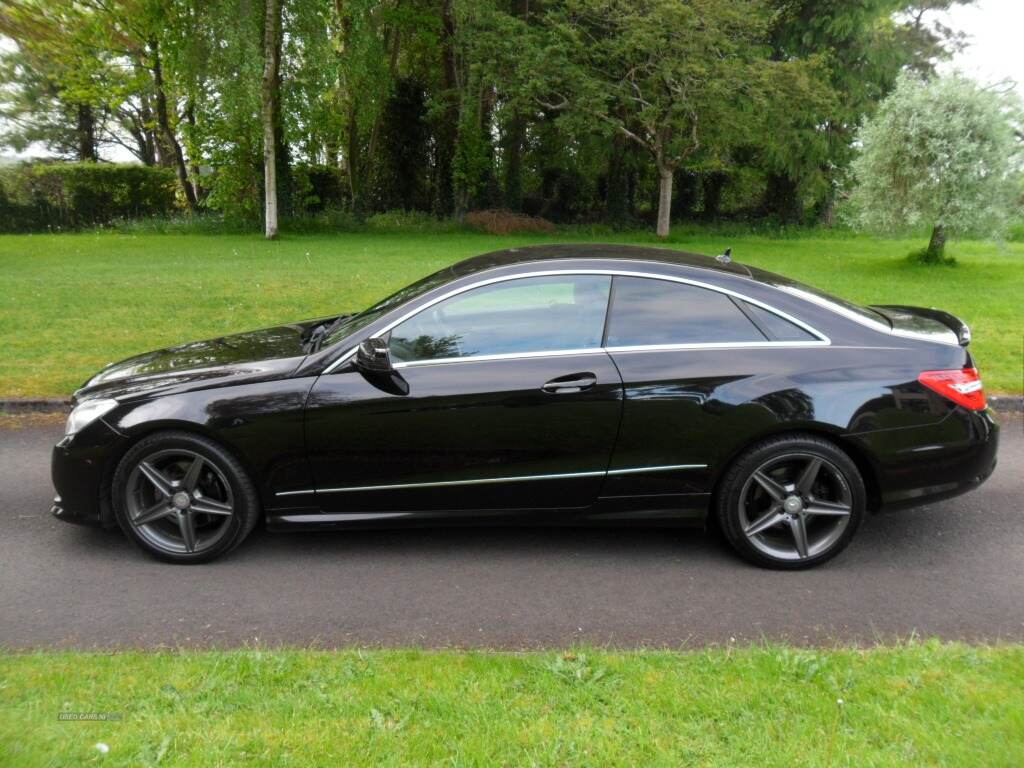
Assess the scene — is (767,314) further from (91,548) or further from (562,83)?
(562,83)

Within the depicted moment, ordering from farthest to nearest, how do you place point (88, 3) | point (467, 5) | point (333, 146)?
point (333, 146) < point (467, 5) < point (88, 3)

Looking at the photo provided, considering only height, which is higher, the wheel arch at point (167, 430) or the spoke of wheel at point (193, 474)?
the wheel arch at point (167, 430)

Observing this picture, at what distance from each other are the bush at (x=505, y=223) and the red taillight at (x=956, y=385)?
24.3 meters

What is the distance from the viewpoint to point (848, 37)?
28281 mm

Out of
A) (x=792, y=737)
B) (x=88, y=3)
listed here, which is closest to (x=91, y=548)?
(x=792, y=737)

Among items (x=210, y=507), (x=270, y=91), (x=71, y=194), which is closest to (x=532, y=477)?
(x=210, y=507)

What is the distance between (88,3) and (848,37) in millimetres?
24142

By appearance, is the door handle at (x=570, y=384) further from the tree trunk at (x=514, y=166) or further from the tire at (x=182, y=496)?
the tree trunk at (x=514, y=166)

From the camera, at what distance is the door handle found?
3.90 m

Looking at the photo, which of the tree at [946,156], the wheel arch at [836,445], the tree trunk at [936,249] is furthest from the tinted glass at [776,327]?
the tree trunk at [936,249]

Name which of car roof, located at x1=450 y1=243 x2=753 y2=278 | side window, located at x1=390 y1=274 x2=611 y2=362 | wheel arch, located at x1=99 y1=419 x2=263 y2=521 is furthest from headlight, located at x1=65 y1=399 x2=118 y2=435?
car roof, located at x1=450 y1=243 x2=753 y2=278

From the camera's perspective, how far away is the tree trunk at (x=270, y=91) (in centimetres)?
2266

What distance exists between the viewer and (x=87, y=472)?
4102 millimetres

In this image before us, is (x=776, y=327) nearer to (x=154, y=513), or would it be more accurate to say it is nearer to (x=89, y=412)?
(x=154, y=513)
